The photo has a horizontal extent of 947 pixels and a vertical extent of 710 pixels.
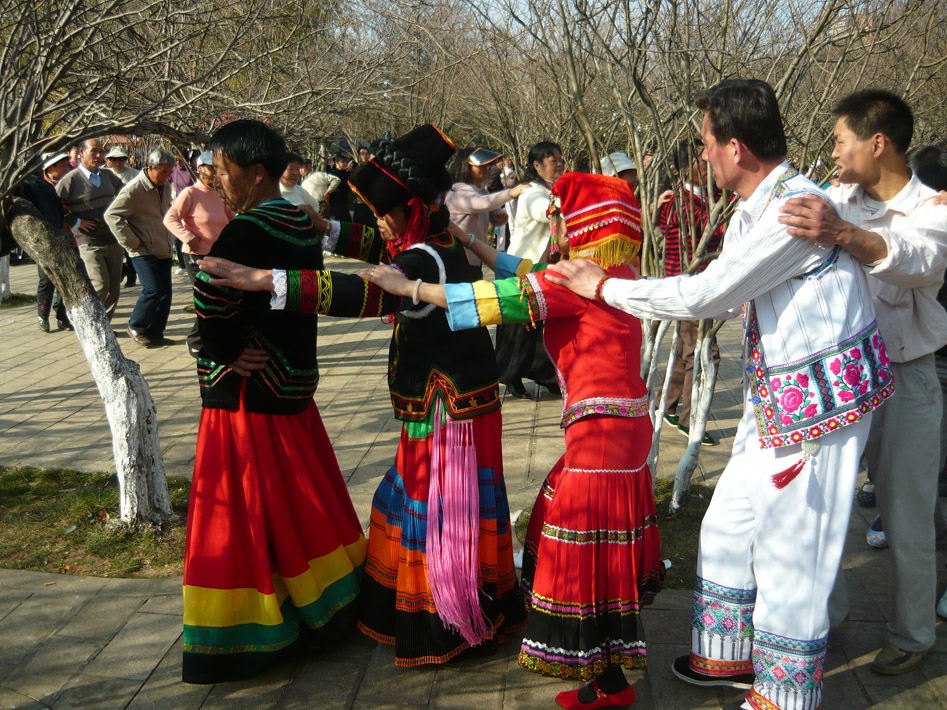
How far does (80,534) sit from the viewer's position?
4262 mm

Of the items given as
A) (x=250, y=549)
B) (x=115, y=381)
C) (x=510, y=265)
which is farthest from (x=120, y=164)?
(x=250, y=549)

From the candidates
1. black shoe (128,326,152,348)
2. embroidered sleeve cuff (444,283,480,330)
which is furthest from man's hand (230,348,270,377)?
black shoe (128,326,152,348)

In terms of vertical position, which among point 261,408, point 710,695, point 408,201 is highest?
point 408,201

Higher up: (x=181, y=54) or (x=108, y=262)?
(x=181, y=54)

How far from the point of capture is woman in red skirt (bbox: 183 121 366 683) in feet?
9.66

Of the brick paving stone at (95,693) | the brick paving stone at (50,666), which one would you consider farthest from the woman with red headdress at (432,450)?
the brick paving stone at (50,666)

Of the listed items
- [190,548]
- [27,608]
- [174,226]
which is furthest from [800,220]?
[174,226]

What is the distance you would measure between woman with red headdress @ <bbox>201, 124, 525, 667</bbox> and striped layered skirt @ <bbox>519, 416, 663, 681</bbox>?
0.36 metres

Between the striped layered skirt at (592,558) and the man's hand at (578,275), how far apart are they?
1.51 ft

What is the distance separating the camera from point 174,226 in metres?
7.41

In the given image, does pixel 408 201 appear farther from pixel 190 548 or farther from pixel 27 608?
pixel 27 608

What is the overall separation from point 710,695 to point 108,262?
25.6 feet

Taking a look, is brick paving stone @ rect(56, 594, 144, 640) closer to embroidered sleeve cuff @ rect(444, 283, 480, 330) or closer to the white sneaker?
embroidered sleeve cuff @ rect(444, 283, 480, 330)

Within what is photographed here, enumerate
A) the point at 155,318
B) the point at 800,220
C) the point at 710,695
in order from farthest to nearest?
the point at 155,318
the point at 710,695
the point at 800,220
